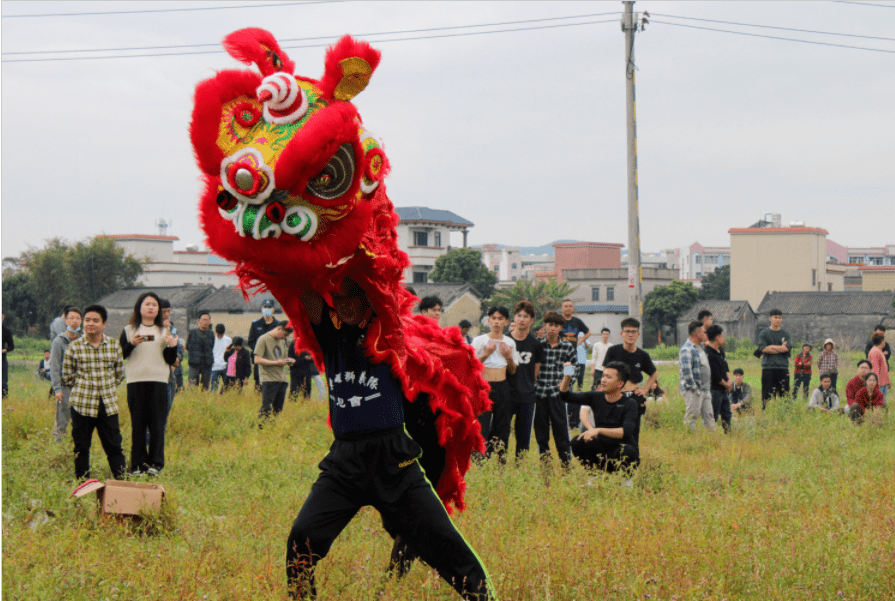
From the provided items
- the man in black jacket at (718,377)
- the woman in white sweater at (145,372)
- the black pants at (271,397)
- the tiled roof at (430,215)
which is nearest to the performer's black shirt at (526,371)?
the woman in white sweater at (145,372)

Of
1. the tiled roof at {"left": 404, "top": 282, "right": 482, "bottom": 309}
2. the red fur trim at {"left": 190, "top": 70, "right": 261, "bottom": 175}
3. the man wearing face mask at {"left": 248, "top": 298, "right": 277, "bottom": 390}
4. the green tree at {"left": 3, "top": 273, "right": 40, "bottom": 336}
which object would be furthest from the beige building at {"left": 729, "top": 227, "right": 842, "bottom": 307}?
the red fur trim at {"left": 190, "top": 70, "right": 261, "bottom": 175}

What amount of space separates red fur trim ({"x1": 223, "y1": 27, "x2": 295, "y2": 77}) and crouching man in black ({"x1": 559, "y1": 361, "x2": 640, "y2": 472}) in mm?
4561

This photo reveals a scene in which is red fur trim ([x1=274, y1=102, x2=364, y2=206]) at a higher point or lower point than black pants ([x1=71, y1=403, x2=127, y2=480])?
higher

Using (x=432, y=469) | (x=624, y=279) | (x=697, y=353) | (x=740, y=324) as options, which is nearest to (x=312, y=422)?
(x=697, y=353)

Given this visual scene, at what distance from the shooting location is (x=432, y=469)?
13.4 ft

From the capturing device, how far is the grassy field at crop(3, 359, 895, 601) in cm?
412

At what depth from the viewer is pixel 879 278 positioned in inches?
2429

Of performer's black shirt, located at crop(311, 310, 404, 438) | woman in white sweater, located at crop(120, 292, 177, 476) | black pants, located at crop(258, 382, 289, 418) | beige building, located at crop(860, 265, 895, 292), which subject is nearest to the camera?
performer's black shirt, located at crop(311, 310, 404, 438)

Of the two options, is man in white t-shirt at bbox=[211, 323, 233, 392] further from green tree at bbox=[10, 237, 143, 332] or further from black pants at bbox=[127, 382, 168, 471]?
green tree at bbox=[10, 237, 143, 332]

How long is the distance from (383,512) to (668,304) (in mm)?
53633

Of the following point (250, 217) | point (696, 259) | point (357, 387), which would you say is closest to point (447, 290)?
point (357, 387)

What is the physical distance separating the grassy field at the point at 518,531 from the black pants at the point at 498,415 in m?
0.44

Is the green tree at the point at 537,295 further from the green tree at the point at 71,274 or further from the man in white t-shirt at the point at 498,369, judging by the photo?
the man in white t-shirt at the point at 498,369

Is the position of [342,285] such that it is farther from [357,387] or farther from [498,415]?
[498,415]
